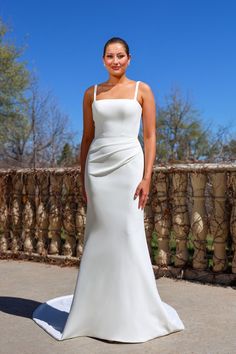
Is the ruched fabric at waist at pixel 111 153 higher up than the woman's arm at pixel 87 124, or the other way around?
the woman's arm at pixel 87 124

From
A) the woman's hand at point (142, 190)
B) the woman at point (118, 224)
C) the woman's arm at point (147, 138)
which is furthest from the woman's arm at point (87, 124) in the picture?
the woman's hand at point (142, 190)

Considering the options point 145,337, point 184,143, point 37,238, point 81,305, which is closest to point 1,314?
point 81,305

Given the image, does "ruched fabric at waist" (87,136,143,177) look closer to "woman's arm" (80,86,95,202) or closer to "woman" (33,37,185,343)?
"woman" (33,37,185,343)

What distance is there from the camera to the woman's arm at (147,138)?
2.82m

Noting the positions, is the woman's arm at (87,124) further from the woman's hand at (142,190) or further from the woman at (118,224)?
the woman's hand at (142,190)

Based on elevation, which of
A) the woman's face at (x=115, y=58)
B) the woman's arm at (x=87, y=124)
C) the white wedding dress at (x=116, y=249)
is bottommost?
the white wedding dress at (x=116, y=249)

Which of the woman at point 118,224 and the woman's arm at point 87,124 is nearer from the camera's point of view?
the woman at point 118,224

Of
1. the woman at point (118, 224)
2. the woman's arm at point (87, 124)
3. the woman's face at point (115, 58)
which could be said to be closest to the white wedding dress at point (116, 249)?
the woman at point (118, 224)

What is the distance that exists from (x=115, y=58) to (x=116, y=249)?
4.33 feet

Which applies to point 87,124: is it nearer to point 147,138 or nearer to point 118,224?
point 147,138

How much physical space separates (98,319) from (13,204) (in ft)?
11.1

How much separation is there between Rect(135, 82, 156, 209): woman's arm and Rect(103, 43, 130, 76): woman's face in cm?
19

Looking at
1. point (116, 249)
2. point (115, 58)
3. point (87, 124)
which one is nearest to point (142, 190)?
point (116, 249)

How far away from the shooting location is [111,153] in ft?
9.22
